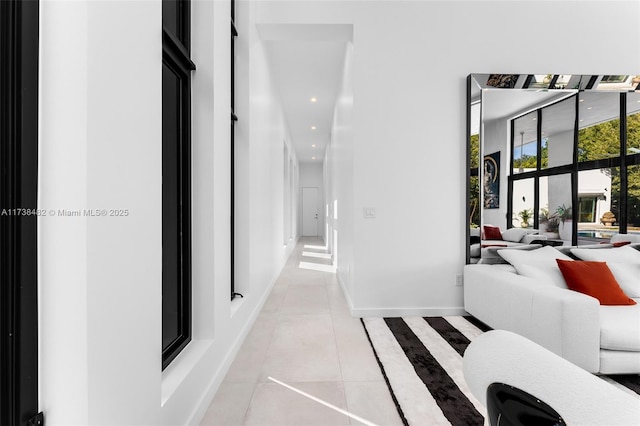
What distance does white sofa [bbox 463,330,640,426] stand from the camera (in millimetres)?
406

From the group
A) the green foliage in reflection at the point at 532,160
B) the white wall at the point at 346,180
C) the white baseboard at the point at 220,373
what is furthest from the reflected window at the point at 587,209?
the white baseboard at the point at 220,373

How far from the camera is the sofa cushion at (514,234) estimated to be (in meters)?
2.99

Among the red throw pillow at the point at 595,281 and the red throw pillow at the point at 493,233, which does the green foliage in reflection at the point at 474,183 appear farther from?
the red throw pillow at the point at 595,281

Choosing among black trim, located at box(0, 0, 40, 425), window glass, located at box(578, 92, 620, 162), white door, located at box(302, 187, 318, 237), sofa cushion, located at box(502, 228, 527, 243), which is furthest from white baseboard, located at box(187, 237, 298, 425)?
white door, located at box(302, 187, 318, 237)

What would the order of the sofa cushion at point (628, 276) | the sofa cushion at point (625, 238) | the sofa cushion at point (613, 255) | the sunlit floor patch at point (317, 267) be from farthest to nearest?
the sunlit floor patch at point (317, 267)
the sofa cushion at point (625, 238)
the sofa cushion at point (613, 255)
the sofa cushion at point (628, 276)

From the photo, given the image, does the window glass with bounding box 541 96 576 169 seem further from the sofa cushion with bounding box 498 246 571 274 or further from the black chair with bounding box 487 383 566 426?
the black chair with bounding box 487 383 566 426

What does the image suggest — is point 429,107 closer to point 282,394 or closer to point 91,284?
point 282,394

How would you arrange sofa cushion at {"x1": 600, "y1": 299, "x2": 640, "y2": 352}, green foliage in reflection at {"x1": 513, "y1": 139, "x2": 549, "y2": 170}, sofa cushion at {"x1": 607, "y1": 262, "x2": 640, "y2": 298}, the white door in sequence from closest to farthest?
sofa cushion at {"x1": 600, "y1": 299, "x2": 640, "y2": 352} → sofa cushion at {"x1": 607, "y1": 262, "x2": 640, "y2": 298} → green foliage in reflection at {"x1": 513, "y1": 139, "x2": 549, "y2": 170} → the white door

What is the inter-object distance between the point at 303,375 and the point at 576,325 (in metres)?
1.68

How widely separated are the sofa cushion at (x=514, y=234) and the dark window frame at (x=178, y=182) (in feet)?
9.41

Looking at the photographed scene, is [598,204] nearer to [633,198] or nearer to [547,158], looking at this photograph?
[633,198]

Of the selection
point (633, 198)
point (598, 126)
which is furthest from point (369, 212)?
point (633, 198)

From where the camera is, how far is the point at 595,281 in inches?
87.9

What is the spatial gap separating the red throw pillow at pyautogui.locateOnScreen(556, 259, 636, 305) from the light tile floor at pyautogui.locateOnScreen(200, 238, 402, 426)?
5.36ft
